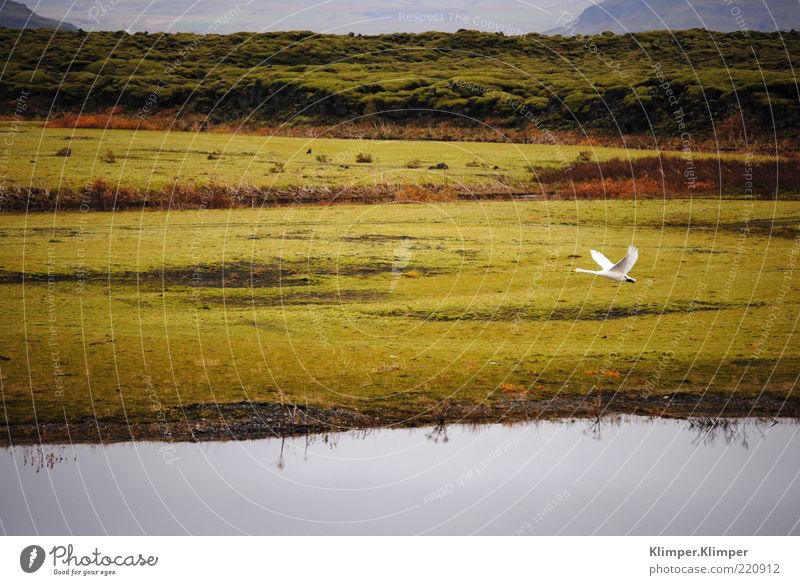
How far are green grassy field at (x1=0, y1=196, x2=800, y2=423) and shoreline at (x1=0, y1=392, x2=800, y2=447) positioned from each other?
0.27 m

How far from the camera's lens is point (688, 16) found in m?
36.7

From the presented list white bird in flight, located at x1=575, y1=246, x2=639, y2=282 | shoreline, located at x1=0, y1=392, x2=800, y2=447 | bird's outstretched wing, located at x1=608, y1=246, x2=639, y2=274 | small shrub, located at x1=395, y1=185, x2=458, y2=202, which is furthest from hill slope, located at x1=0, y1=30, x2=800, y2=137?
shoreline, located at x1=0, y1=392, x2=800, y2=447

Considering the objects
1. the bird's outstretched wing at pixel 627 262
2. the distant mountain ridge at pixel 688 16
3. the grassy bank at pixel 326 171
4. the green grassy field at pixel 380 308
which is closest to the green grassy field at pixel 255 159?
the grassy bank at pixel 326 171

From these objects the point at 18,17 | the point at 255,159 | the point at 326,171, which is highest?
the point at 18,17

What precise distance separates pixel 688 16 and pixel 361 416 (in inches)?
896

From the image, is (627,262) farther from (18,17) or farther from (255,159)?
(18,17)

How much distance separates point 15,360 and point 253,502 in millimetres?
5983

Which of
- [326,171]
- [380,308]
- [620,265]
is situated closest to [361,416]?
[380,308]

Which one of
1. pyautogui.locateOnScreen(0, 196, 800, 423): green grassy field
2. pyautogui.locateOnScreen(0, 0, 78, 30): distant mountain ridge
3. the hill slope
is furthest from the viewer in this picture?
the hill slope

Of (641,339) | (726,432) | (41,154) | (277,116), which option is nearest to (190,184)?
(41,154)

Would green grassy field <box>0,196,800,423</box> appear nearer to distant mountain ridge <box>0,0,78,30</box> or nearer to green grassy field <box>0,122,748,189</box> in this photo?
green grassy field <box>0,122,748,189</box>

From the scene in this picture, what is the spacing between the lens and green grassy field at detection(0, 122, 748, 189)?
103 ft

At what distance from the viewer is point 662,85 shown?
3816cm

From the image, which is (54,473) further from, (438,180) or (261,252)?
(438,180)
